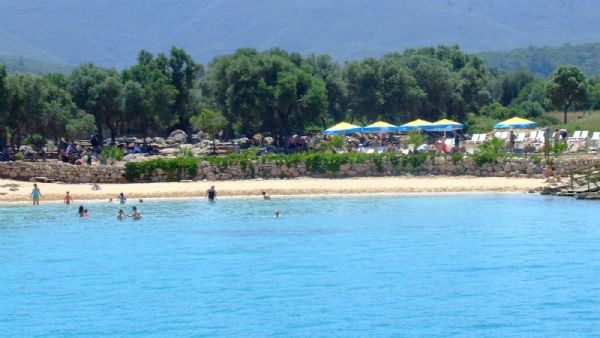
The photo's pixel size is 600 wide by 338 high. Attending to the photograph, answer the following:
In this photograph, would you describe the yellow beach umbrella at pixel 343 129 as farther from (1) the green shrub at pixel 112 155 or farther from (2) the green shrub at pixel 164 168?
(1) the green shrub at pixel 112 155

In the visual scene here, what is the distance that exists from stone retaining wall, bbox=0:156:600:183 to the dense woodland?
385 inches

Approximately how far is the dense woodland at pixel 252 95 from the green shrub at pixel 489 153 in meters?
15.4

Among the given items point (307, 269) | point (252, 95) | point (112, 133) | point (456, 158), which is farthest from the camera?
point (112, 133)

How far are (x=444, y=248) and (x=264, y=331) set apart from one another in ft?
35.9

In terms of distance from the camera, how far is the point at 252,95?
6253 cm

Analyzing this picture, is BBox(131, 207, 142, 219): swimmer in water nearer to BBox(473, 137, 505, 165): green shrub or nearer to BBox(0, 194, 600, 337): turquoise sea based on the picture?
BBox(0, 194, 600, 337): turquoise sea

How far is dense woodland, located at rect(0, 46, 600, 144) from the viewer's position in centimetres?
5825

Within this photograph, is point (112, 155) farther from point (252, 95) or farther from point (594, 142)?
point (594, 142)

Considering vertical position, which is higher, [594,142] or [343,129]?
[343,129]

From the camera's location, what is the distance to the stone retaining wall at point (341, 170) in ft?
154

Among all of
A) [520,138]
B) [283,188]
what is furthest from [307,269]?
[520,138]

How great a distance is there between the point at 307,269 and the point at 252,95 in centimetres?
3433

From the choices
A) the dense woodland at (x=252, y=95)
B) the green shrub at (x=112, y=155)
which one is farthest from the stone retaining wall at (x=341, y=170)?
the dense woodland at (x=252, y=95)

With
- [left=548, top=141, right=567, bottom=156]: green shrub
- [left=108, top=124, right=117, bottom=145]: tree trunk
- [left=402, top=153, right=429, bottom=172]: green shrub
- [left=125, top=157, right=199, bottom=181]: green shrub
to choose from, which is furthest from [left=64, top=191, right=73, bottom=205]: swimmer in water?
[left=108, top=124, right=117, bottom=145]: tree trunk
